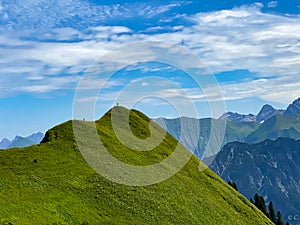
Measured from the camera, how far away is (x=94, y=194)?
274ft

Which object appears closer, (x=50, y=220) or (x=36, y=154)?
(x=50, y=220)

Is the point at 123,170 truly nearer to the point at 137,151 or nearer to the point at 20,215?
the point at 137,151

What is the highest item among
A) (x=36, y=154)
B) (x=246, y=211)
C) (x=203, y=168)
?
(x=36, y=154)

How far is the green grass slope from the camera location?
72875 mm

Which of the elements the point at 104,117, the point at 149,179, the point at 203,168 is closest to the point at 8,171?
the point at 149,179

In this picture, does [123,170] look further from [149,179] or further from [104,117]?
[104,117]

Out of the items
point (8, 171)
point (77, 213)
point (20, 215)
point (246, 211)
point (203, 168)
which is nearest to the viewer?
point (20, 215)

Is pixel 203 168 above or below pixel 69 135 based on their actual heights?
below

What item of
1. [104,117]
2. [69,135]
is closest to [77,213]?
[69,135]

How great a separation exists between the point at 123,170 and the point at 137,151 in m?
14.4

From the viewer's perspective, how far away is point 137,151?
110250 millimetres

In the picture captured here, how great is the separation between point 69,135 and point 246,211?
168 ft

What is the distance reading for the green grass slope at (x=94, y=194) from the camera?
7288 cm

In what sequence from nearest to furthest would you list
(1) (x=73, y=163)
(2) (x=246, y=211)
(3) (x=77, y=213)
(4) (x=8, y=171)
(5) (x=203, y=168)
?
1. (3) (x=77, y=213)
2. (4) (x=8, y=171)
3. (1) (x=73, y=163)
4. (2) (x=246, y=211)
5. (5) (x=203, y=168)
